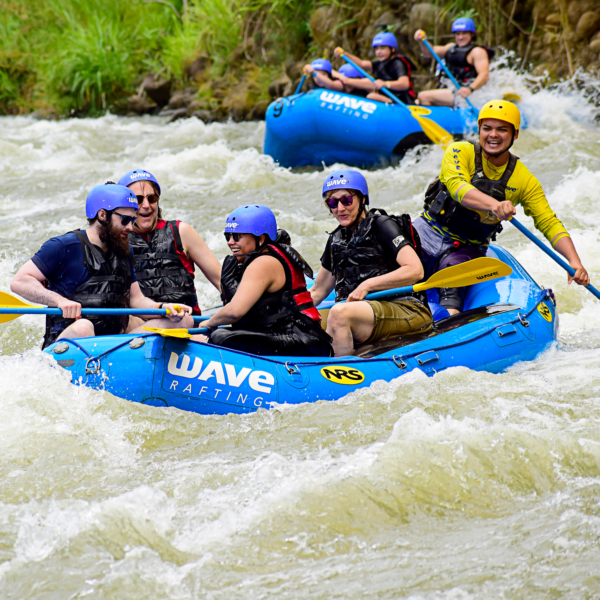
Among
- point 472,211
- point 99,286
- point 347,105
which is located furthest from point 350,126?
point 99,286

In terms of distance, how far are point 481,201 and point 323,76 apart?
6.18m

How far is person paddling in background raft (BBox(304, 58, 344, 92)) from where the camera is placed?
10.1m

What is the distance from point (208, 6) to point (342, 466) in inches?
542

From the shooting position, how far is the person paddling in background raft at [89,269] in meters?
3.95

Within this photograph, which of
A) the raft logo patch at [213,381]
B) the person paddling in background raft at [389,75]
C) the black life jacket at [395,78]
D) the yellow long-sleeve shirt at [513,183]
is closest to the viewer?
the raft logo patch at [213,381]

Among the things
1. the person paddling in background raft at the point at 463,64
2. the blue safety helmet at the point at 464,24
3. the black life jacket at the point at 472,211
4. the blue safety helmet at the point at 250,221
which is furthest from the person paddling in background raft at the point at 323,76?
the blue safety helmet at the point at 250,221

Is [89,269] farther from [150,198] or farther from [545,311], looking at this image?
[545,311]

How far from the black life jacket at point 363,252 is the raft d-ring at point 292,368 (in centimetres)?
76

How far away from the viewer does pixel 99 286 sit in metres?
4.06

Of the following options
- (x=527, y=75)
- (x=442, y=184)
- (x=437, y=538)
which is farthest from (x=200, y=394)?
(x=527, y=75)

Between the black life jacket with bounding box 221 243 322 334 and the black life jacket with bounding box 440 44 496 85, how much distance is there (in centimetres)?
A: 677

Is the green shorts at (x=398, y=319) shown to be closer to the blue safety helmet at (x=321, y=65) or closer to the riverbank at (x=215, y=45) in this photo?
the blue safety helmet at (x=321, y=65)

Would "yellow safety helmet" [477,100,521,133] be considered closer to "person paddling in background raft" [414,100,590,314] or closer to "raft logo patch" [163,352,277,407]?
"person paddling in background raft" [414,100,590,314]

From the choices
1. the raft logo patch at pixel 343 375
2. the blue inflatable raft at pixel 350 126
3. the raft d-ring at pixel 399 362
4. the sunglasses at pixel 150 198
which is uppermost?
the sunglasses at pixel 150 198
